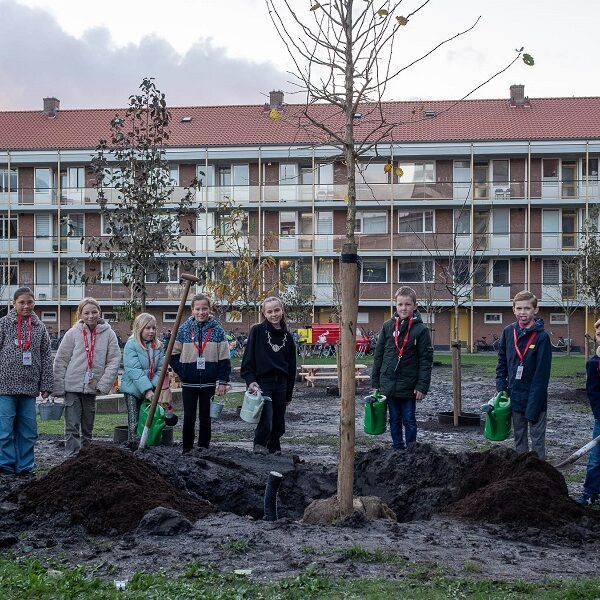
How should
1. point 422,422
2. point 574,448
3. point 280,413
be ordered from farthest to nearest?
point 422,422, point 574,448, point 280,413

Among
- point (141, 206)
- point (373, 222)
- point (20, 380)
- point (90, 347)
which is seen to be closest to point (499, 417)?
point (90, 347)

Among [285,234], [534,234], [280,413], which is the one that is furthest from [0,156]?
[280,413]

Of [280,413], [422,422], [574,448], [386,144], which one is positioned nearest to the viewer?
[280,413]

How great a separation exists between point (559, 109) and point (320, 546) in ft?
192

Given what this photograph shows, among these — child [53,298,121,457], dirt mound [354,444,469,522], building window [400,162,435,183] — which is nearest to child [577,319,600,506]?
dirt mound [354,444,469,522]

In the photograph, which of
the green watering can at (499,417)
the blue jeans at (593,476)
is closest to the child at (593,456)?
the blue jeans at (593,476)

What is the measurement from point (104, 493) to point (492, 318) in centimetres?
5100

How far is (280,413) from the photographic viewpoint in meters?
11.0

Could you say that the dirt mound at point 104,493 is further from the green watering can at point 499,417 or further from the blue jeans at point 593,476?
the blue jeans at point 593,476

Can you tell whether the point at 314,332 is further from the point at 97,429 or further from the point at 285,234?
the point at 97,429

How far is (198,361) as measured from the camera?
10852 millimetres

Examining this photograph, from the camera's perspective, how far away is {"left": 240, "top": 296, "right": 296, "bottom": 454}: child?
10898 mm

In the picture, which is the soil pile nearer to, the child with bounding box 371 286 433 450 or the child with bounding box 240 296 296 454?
the child with bounding box 240 296 296 454

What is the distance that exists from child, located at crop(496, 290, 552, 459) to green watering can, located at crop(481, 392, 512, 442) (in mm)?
70
